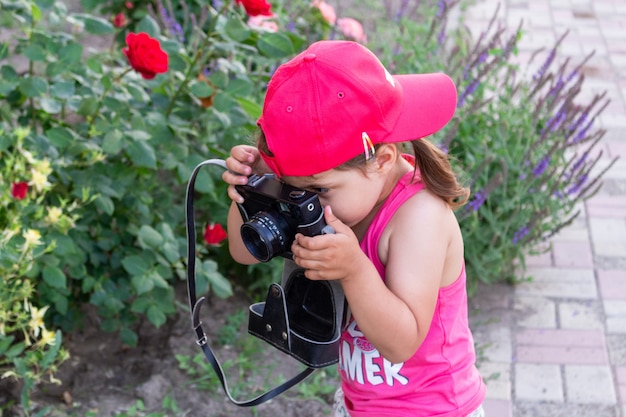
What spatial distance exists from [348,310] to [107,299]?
1230 millimetres

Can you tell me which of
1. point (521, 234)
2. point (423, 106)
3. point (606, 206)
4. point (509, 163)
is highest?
point (423, 106)

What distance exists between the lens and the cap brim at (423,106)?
5.15ft

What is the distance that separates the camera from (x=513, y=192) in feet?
10.5

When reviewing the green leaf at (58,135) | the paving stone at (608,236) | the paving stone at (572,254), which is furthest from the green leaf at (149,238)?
the paving stone at (608,236)

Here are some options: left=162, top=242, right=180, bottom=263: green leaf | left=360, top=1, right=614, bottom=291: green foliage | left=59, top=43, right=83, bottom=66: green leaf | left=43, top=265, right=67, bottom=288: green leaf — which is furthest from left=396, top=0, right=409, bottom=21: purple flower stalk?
left=43, top=265, right=67, bottom=288: green leaf

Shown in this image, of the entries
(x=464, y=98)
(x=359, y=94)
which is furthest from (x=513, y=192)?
(x=359, y=94)

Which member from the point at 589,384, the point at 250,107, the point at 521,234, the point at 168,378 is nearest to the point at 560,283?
the point at 521,234

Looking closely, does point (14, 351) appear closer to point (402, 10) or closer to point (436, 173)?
point (436, 173)

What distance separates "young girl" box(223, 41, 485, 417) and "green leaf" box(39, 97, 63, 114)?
1.05 metres

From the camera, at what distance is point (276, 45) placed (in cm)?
275

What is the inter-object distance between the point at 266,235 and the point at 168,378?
1.40m

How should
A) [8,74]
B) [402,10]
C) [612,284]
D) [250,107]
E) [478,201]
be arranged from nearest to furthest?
1. [8,74]
2. [250,107]
3. [478,201]
4. [612,284]
5. [402,10]

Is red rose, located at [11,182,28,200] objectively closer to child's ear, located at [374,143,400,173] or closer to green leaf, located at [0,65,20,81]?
green leaf, located at [0,65,20,81]

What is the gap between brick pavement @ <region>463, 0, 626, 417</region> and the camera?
278cm
